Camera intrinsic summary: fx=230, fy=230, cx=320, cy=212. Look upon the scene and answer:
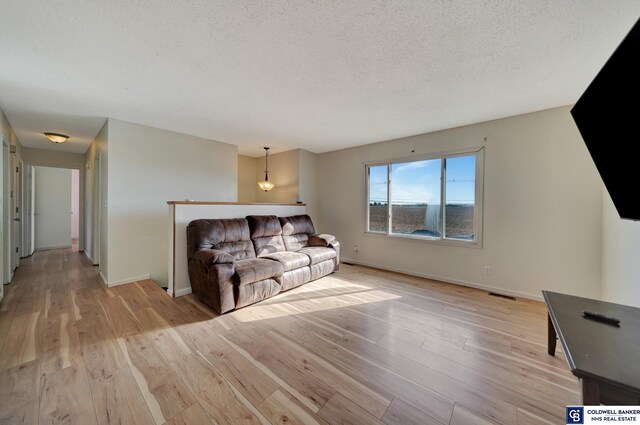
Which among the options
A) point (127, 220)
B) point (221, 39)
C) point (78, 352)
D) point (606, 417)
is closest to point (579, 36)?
point (606, 417)

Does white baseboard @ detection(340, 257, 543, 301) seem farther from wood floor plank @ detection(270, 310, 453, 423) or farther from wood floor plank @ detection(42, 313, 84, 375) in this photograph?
wood floor plank @ detection(42, 313, 84, 375)

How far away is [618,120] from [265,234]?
145 inches

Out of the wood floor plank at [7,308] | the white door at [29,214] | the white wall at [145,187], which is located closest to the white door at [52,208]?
the white door at [29,214]

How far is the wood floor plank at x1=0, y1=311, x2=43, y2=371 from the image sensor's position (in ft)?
5.78

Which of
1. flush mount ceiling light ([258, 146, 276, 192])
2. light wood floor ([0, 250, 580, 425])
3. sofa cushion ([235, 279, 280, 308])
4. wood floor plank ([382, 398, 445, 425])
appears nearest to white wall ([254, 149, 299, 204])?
flush mount ceiling light ([258, 146, 276, 192])

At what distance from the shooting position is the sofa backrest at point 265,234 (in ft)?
11.9

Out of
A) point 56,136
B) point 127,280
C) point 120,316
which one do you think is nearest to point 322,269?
point 120,316

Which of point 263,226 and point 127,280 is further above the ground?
point 263,226

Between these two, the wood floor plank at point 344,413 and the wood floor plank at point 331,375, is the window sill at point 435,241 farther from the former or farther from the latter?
the wood floor plank at point 344,413

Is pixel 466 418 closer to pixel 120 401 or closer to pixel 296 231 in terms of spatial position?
pixel 120 401

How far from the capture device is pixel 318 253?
3.78 metres

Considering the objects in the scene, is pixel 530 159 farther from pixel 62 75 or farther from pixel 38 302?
pixel 38 302

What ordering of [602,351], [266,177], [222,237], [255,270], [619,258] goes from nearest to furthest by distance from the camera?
[602,351], [619,258], [255,270], [222,237], [266,177]

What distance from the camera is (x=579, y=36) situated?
5.43 ft
